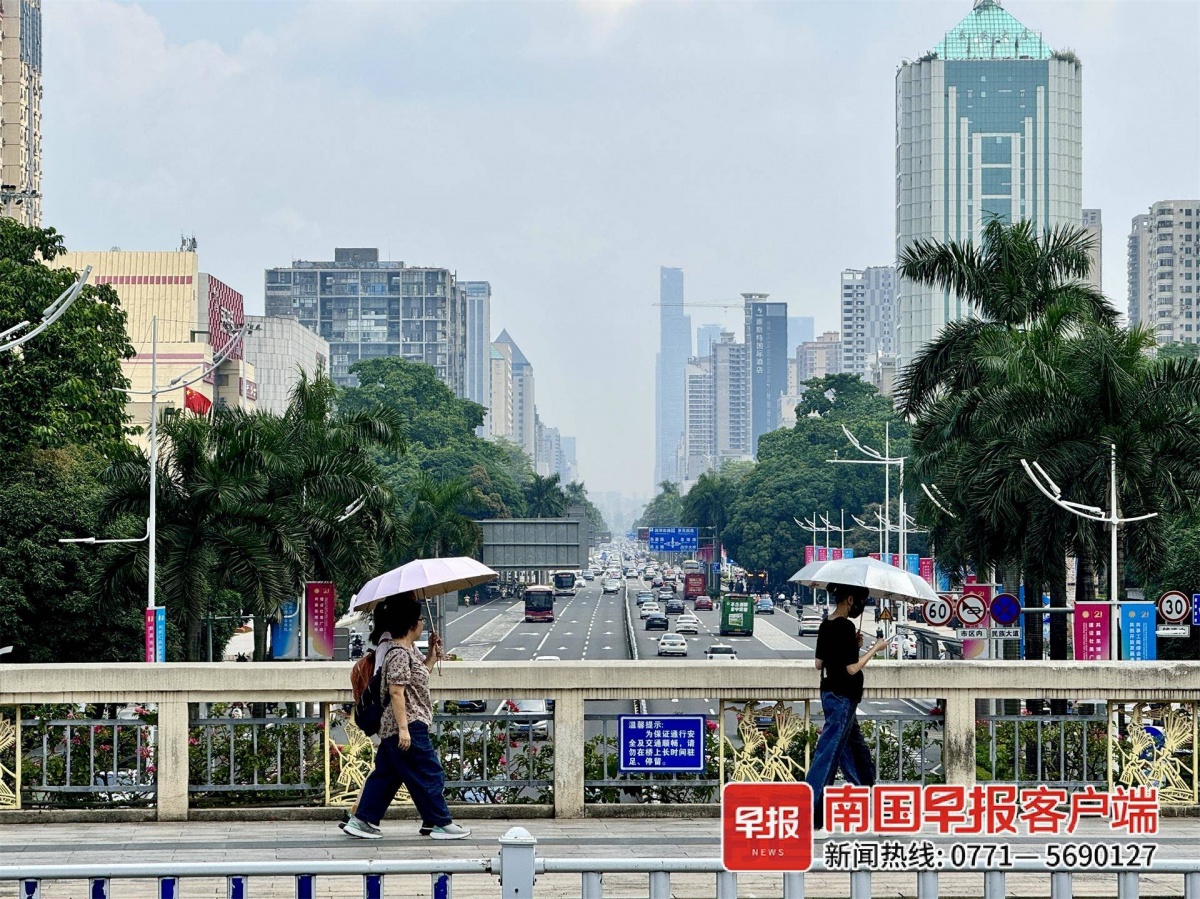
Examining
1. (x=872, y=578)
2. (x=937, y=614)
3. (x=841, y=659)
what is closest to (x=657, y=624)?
(x=937, y=614)

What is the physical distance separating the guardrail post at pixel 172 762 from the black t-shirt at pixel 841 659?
4.53m

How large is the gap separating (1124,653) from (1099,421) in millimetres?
4389

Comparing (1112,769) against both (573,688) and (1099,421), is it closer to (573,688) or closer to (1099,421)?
(573,688)

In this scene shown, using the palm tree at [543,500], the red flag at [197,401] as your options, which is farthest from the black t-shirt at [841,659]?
the palm tree at [543,500]

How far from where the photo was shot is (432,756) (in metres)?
9.66

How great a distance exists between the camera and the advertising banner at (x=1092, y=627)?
29.7 metres

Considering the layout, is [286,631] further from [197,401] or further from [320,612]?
[197,401]

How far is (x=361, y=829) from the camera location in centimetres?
995

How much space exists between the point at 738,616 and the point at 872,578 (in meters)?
72.2

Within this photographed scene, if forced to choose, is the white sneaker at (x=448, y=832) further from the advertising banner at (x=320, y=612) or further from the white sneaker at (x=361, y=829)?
the advertising banner at (x=320, y=612)

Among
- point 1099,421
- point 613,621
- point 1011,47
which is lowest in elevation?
point 613,621

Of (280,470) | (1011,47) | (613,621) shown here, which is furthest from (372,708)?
(1011,47)

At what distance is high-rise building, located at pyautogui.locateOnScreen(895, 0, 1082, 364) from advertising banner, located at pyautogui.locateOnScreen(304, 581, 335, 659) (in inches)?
6230

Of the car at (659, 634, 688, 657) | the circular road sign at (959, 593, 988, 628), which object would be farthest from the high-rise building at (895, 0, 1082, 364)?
the circular road sign at (959, 593, 988, 628)
